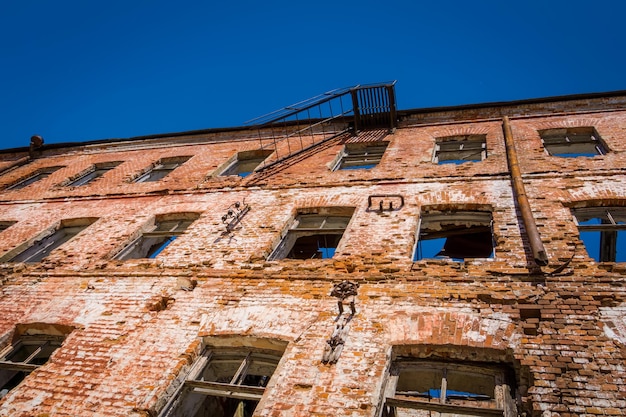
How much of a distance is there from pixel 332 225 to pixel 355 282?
229 centimetres

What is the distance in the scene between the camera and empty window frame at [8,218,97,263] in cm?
902

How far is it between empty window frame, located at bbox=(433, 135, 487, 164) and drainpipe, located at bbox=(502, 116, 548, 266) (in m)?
0.79

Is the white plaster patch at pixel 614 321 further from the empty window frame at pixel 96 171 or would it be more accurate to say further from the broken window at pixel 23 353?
the empty window frame at pixel 96 171

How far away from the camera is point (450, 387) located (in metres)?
4.62

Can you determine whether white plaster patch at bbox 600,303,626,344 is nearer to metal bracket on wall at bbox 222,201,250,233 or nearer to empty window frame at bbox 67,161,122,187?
metal bracket on wall at bbox 222,201,250,233

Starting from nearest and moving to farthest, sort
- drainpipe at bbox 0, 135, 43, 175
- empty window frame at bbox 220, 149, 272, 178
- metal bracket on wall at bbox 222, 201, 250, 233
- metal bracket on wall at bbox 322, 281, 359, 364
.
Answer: metal bracket on wall at bbox 322, 281, 359, 364
metal bracket on wall at bbox 222, 201, 250, 233
empty window frame at bbox 220, 149, 272, 178
drainpipe at bbox 0, 135, 43, 175

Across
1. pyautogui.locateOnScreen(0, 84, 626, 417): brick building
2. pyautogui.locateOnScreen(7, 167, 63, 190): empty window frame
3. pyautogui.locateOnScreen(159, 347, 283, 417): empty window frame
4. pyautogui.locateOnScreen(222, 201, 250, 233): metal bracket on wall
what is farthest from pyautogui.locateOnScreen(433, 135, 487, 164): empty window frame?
pyautogui.locateOnScreen(7, 167, 63, 190): empty window frame

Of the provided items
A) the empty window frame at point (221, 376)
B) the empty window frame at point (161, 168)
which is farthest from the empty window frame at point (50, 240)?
the empty window frame at point (221, 376)

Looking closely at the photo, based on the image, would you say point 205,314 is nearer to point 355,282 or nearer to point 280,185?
point 355,282

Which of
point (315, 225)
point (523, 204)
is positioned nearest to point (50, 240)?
point (315, 225)

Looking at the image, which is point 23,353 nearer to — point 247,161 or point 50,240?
point 50,240

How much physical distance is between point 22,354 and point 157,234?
124 inches

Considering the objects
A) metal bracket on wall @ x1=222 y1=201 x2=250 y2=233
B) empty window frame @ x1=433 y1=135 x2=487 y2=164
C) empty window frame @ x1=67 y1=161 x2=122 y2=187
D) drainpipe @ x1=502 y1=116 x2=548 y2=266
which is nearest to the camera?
drainpipe @ x1=502 y1=116 x2=548 y2=266

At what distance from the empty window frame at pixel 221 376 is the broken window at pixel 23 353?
8.22ft
